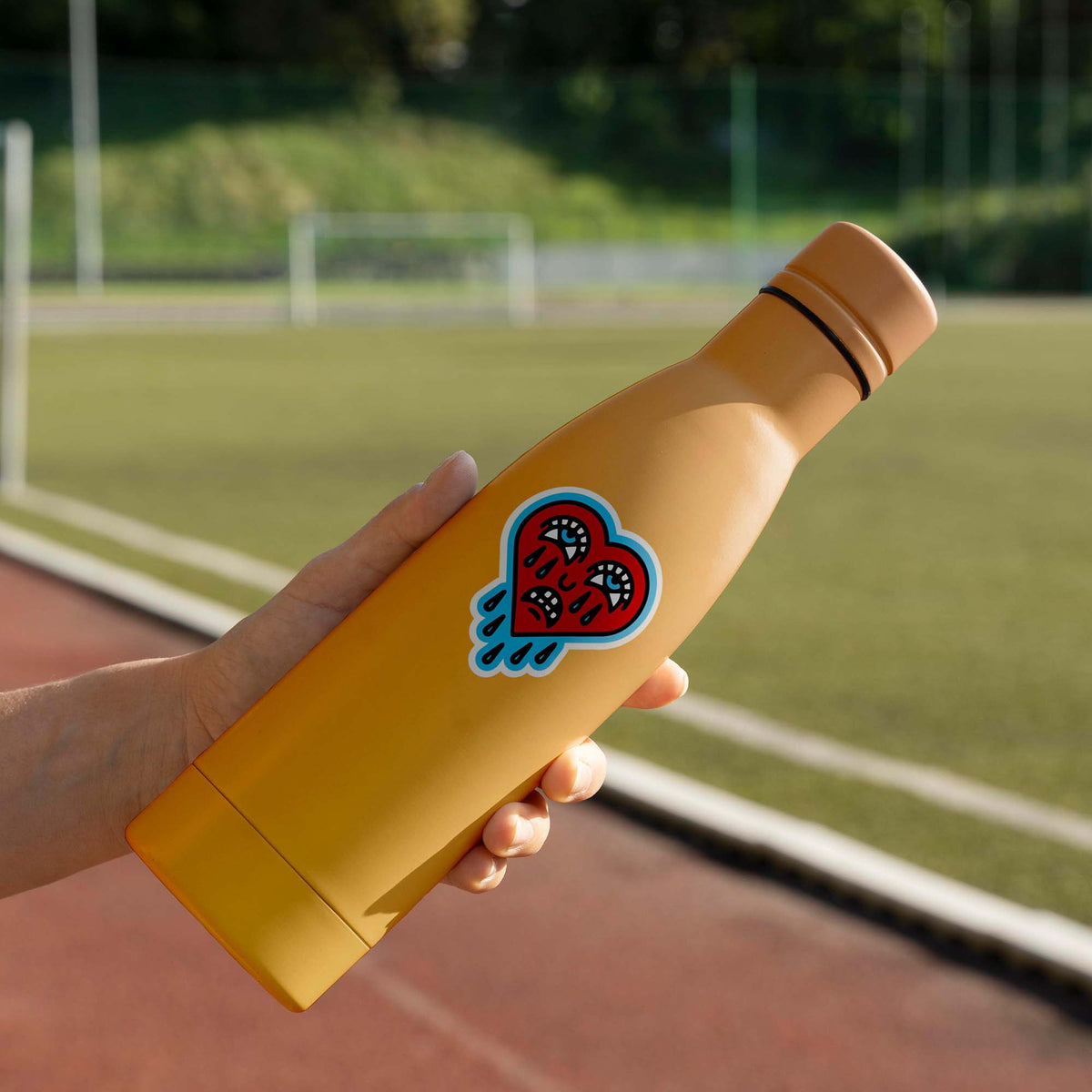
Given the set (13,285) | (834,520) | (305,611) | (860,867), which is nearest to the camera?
(305,611)

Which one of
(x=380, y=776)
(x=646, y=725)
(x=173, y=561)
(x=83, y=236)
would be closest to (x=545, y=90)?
(x=83, y=236)

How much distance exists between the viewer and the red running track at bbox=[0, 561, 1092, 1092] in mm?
2781

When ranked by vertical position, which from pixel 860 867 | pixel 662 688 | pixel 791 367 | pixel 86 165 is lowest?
pixel 860 867

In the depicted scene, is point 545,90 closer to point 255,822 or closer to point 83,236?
point 83,236

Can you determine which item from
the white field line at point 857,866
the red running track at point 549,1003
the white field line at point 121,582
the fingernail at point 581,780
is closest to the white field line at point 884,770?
the white field line at point 857,866

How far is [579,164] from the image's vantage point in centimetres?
4003

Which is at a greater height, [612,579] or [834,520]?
[612,579]

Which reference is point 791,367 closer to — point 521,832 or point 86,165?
point 521,832

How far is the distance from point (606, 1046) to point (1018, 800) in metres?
1.65

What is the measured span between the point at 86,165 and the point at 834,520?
97.3ft

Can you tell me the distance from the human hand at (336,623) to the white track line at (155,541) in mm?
4637

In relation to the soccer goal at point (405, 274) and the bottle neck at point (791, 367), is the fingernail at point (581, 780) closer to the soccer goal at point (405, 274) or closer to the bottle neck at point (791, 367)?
the bottle neck at point (791, 367)

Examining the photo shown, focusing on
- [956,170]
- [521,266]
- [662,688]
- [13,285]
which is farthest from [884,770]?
[956,170]

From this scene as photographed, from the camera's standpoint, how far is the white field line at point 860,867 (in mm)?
3119
